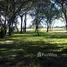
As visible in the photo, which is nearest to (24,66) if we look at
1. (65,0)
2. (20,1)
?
(65,0)

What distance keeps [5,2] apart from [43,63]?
20.8 meters

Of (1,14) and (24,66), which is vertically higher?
(1,14)

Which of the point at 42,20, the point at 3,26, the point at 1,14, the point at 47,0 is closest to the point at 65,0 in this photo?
the point at 47,0

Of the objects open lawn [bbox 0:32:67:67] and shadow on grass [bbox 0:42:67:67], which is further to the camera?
open lawn [bbox 0:32:67:67]

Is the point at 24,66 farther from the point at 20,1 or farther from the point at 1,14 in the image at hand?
the point at 1,14

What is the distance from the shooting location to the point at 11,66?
9.66m

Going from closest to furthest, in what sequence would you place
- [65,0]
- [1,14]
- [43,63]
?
[43,63] → [65,0] → [1,14]

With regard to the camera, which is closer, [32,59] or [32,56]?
[32,59]

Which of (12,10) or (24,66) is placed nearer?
(24,66)

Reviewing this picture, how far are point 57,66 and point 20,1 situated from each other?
21.4m

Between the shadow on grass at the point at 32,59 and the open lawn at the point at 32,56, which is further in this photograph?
the open lawn at the point at 32,56

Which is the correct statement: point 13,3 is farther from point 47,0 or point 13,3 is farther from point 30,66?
point 30,66

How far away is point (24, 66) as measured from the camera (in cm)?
931

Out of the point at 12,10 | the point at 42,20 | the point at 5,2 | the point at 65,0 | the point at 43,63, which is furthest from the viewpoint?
the point at 42,20
